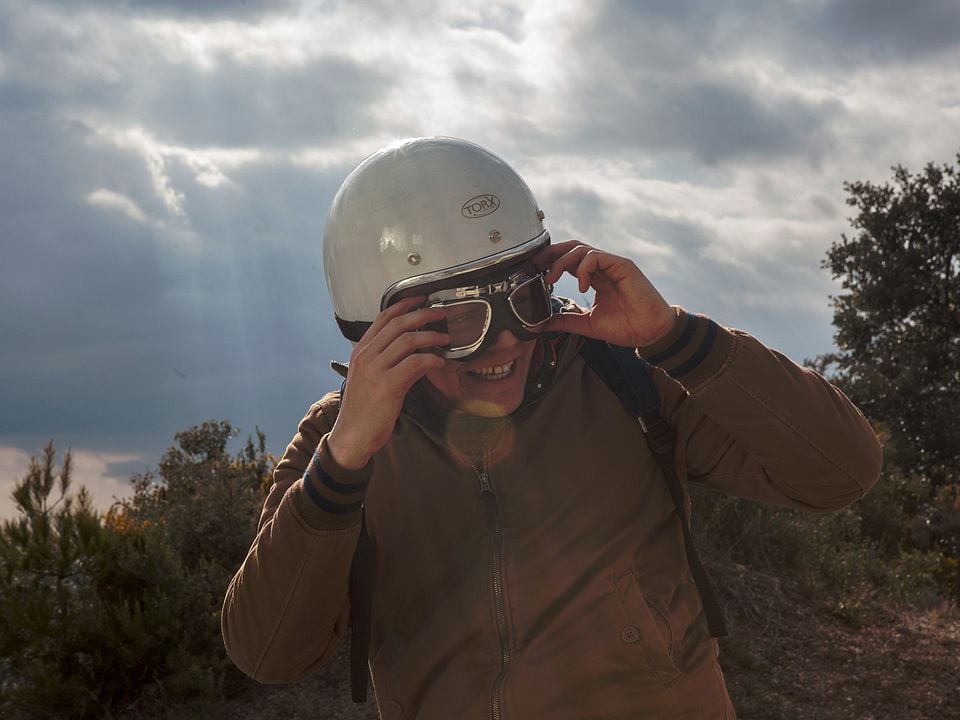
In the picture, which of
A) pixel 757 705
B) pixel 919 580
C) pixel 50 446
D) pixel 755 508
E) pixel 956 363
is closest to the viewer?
pixel 757 705

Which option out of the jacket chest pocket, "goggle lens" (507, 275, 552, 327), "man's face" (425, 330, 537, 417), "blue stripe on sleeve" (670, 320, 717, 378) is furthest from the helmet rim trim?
the jacket chest pocket

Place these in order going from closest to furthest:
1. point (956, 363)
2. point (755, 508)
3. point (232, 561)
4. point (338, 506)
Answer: point (338, 506) < point (232, 561) < point (755, 508) < point (956, 363)

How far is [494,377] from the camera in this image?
115 inches

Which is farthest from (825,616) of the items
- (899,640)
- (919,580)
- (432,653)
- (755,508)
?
(432,653)

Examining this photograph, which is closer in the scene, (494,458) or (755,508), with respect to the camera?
(494,458)

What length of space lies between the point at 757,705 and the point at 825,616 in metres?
1.53

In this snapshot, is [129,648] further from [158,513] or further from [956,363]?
[956,363]

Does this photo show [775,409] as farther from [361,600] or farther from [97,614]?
[97,614]

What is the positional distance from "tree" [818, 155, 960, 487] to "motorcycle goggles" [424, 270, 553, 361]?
17.6 meters

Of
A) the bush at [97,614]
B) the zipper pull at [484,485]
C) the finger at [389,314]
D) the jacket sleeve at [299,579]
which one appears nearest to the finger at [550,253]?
the finger at [389,314]

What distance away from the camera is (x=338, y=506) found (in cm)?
265

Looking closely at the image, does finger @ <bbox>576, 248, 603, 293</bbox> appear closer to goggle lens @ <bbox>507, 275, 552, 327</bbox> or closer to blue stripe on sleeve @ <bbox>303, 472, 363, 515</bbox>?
goggle lens @ <bbox>507, 275, 552, 327</bbox>

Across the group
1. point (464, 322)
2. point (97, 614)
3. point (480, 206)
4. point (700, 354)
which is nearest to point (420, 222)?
point (480, 206)

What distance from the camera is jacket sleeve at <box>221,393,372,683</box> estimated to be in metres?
2.66
